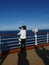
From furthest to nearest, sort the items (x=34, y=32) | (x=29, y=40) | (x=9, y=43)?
1. (x=29, y=40)
2. (x=34, y=32)
3. (x=9, y=43)

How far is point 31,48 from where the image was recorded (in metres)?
13.6

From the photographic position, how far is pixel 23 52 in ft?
37.2

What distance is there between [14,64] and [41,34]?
779cm

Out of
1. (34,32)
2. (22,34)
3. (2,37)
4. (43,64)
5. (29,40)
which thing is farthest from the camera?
(29,40)

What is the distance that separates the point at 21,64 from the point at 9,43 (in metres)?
5.19

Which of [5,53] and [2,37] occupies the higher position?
[2,37]

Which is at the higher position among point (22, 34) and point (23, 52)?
point (22, 34)

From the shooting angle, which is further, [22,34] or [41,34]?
[41,34]

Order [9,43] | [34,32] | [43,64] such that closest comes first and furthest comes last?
[43,64]
[9,43]
[34,32]

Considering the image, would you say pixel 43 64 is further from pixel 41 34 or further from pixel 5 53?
pixel 41 34

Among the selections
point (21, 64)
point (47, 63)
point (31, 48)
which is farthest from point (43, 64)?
point (31, 48)

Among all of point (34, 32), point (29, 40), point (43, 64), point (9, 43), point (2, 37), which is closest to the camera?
point (43, 64)

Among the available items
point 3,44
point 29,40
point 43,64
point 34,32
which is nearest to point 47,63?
point 43,64

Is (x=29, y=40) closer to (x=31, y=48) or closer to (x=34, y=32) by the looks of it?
(x=34, y=32)
